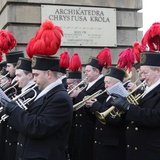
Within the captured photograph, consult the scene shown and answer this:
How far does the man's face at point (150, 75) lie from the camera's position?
5.27 meters

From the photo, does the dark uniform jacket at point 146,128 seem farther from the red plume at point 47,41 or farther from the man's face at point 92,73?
the man's face at point 92,73

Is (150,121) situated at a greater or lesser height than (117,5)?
lesser

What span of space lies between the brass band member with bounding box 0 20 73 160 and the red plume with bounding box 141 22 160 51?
1.21 meters

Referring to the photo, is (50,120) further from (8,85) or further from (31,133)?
(8,85)

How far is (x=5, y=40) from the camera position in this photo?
767 cm

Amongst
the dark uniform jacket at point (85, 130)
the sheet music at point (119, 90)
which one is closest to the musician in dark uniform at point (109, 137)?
the sheet music at point (119, 90)

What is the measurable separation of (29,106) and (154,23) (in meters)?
1.87

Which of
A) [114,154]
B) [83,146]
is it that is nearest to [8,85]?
[83,146]

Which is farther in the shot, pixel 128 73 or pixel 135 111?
pixel 128 73

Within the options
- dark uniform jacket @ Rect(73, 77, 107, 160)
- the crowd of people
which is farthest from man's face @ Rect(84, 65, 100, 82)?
the crowd of people

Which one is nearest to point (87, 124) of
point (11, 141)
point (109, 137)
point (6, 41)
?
point (109, 137)

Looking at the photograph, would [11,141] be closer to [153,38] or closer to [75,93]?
[75,93]

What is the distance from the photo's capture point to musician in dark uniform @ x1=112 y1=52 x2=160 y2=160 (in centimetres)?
507

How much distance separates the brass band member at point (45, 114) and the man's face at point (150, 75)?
1058mm
